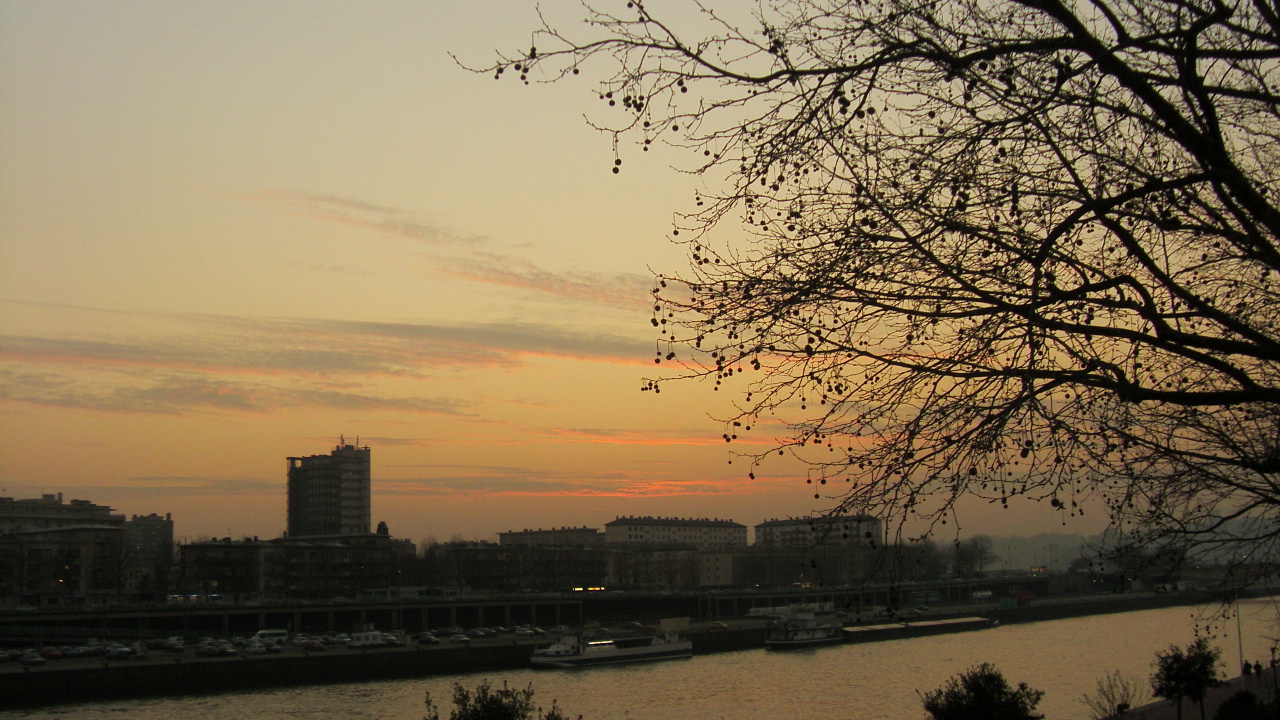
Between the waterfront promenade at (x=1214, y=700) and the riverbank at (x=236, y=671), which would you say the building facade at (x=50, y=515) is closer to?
the riverbank at (x=236, y=671)

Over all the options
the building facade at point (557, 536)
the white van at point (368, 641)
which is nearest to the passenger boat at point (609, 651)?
the white van at point (368, 641)

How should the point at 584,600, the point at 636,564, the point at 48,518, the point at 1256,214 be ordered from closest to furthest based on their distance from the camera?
the point at 1256,214, the point at 584,600, the point at 48,518, the point at 636,564

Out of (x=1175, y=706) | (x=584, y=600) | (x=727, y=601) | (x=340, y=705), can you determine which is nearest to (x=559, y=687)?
(x=340, y=705)

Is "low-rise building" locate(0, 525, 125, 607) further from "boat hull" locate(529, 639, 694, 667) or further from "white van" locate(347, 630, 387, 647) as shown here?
"boat hull" locate(529, 639, 694, 667)

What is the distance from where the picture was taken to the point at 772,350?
20.9 ft

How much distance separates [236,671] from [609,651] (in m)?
19.8

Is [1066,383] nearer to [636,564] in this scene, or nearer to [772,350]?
[772,350]

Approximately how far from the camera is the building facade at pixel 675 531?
163125mm

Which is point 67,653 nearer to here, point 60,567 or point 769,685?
point 769,685

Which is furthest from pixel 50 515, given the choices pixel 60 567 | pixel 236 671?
pixel 236 671

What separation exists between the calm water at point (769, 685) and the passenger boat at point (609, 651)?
47.1 inches

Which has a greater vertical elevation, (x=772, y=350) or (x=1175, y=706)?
(x=772, y=350)

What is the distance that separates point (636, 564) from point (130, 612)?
210 ft

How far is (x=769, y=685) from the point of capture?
44500mm
